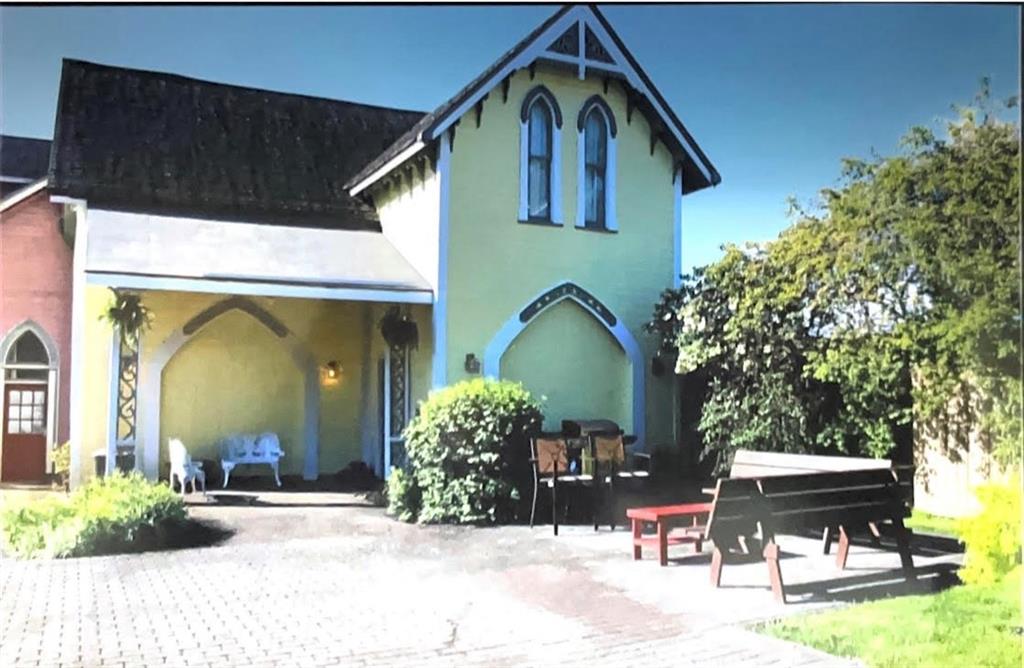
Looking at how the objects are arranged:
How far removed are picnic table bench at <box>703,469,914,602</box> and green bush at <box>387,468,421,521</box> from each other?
119 inches

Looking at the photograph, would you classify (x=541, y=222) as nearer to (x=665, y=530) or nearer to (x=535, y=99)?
(x=535, y=99)

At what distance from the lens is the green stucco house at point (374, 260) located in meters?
7.55

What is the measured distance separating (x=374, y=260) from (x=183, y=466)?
101 inches

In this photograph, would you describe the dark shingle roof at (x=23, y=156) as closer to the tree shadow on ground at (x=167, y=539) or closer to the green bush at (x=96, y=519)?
the green bush at (x=96, y=519)

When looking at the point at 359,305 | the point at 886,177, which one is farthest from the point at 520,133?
the point at 886,177

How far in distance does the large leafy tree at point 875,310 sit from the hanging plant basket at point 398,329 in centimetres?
239

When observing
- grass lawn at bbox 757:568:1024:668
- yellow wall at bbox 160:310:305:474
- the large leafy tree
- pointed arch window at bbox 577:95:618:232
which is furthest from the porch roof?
grass lawn at bbox 757:568:1024:668

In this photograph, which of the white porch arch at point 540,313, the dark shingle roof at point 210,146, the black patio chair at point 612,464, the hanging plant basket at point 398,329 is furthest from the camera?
the hanging plant basket at point 398,329

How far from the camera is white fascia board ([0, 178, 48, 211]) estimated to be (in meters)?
4.84

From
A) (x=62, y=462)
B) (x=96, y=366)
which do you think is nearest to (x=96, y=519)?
(x=62, y=462)

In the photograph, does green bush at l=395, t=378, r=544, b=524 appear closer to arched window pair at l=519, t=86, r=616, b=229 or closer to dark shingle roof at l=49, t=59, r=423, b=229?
arched window pair at l=519, t=86, r=616, b=229

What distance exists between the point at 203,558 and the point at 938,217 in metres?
5.02

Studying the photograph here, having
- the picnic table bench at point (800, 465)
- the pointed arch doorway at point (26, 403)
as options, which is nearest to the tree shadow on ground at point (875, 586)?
the picnic table bench at point (800, 465)

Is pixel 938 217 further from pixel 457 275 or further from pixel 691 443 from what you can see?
pixel 457 275
